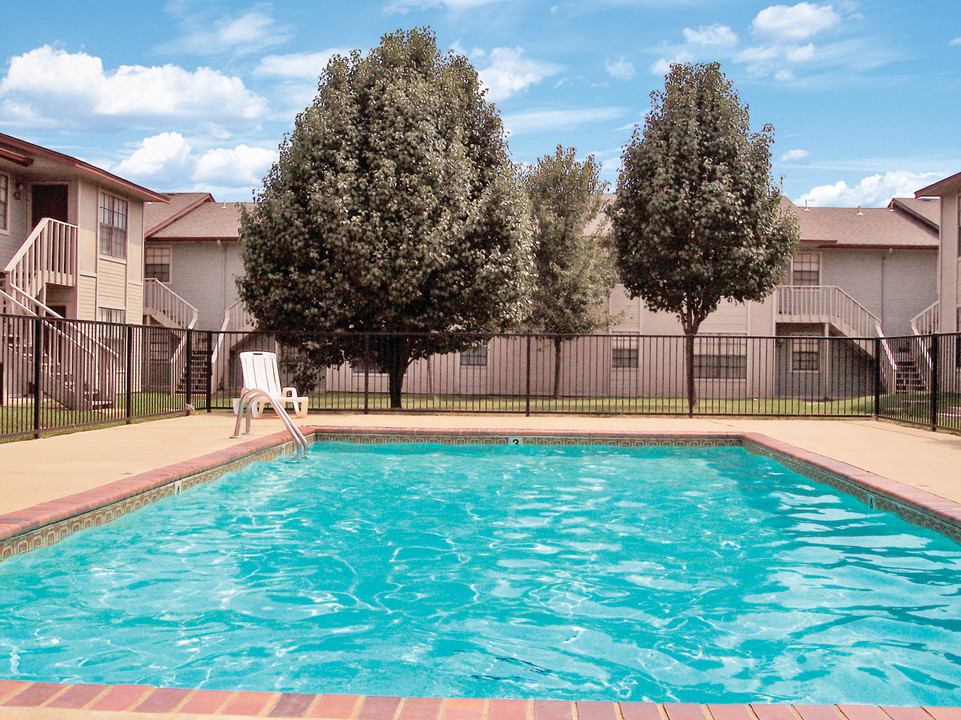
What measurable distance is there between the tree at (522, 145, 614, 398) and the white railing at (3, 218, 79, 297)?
11861mm

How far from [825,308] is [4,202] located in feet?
76.5

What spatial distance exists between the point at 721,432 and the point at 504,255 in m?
7.49

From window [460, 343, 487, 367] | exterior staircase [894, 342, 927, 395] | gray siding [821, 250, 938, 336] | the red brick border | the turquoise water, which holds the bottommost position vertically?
the turquoise water

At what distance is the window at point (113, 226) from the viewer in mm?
20062

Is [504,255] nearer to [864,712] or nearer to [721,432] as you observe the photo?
[721,432]

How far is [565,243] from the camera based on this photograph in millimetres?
22297

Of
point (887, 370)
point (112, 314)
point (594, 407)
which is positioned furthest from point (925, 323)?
point (112, 314)

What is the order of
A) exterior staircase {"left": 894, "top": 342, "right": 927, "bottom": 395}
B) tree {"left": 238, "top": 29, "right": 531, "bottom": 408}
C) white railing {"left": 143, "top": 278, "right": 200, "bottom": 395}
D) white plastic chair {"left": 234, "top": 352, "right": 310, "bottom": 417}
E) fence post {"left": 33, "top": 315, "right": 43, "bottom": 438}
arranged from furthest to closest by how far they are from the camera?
1. white railing {"left": 143, "top": 278, "right": 200, "bottom": 395}
2. exterior staircase {"left": 894, "top": 342, "right": 927, "bottom": 395}
3. tree {"left": 238, "top": 29, "right": 531, "bottom": 408}
4. white plastic chair {"left": 234, "top": 352, "right": 310, "bottom": 417}
5. fence post {"left": 33, "top": 315, "right": 43, "bottom": 438}

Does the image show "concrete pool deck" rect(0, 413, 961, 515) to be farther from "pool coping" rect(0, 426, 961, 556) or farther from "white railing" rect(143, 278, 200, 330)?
"white railing" rect(143, 278, 200, 330)

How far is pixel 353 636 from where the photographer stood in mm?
3785

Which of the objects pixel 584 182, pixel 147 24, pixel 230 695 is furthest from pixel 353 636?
pixel 584 182

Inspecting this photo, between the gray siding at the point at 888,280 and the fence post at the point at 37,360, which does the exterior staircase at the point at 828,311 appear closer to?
the gray siding at the point at 888,280

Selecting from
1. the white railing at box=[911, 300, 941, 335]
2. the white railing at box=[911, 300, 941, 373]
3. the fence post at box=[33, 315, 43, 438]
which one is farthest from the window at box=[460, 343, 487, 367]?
the fence post at box=[33, 315, 43, 438]

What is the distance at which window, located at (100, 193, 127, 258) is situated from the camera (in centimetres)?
2006
